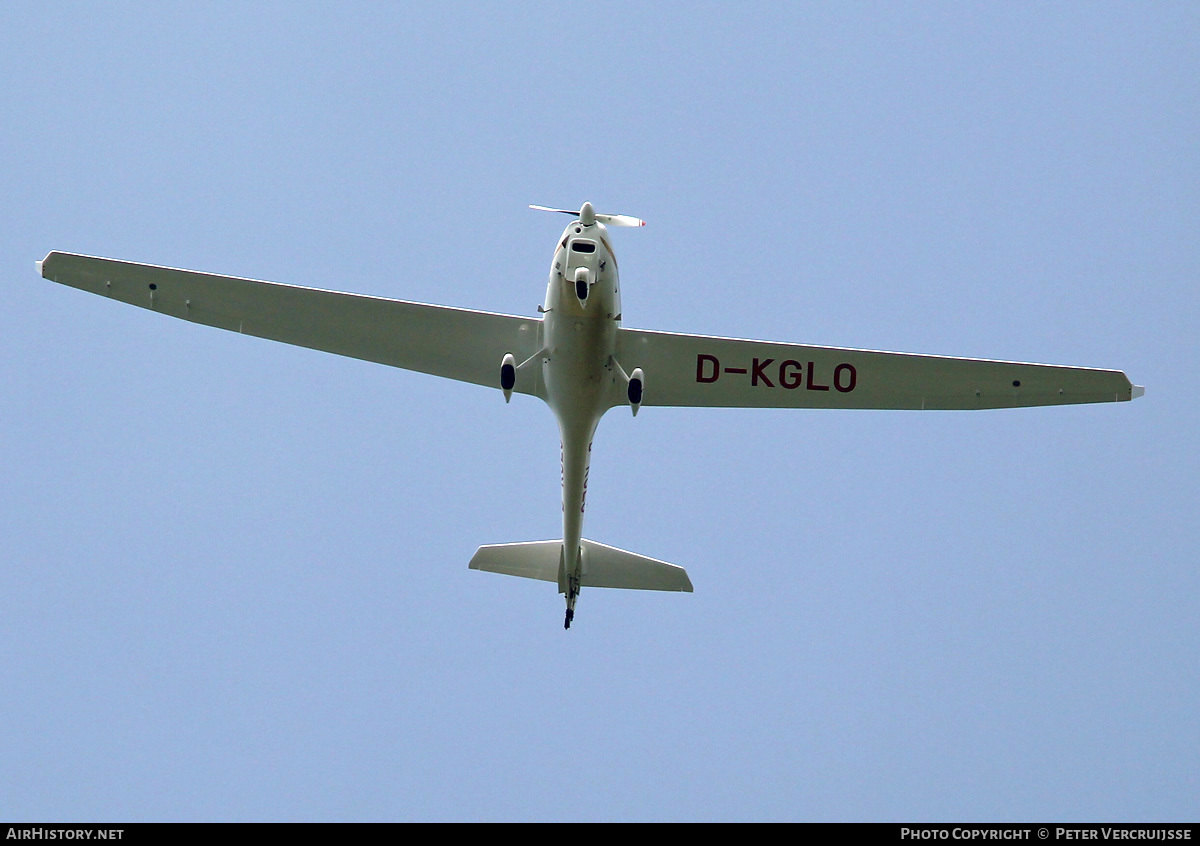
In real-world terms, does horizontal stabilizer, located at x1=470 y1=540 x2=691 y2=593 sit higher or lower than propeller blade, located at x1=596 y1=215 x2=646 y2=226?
lower

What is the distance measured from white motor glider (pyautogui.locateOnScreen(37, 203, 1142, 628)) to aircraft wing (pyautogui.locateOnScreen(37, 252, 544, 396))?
15 millimetres

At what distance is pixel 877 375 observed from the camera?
19.4 metres

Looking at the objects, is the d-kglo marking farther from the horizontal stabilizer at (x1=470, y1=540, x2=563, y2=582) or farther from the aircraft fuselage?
the horizontal stabilizer at (x1=470, y1=540, x2=563, y2=582)

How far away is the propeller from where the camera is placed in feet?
58.7

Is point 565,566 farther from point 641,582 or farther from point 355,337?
point 355,337

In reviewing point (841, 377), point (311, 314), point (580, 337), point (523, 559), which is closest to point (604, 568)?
point (523, 559)

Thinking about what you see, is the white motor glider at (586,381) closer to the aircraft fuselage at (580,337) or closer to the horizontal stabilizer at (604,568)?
the aircraft fuselage at (580,337)

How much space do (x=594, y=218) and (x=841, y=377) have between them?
4.49 meters

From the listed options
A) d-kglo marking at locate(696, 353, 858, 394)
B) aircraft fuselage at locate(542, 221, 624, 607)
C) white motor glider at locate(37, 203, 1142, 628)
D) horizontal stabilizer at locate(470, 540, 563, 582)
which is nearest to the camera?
aircraft fuselage at locate(542, 221, 624, 607)

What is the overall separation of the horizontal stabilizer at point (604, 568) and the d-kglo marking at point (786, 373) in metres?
3.42

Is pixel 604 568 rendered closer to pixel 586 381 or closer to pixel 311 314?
pixel 586 381

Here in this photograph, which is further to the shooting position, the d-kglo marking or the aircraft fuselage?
the d-kglo marking

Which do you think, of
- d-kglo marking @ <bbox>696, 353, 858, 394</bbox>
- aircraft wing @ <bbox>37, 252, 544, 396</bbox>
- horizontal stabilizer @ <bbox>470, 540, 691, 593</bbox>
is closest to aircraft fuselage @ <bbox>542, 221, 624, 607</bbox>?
aircraft wing @ <bbox>37, 252, 544, 396</bbox>
